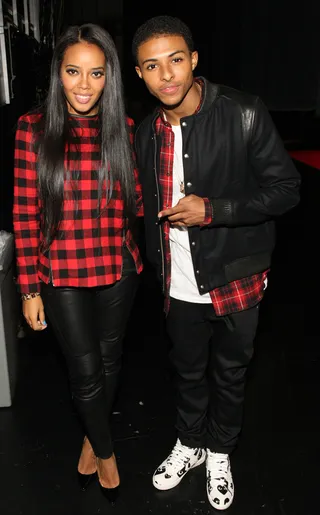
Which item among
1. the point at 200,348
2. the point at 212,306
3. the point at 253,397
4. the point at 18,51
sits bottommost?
the point at 253,397

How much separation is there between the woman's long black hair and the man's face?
0.36ft

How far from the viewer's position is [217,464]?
203cm

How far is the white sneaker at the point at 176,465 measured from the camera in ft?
6.71

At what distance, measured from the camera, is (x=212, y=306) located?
6.06 feet

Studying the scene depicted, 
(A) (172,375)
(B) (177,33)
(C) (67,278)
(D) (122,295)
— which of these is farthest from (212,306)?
(A) (172,375)

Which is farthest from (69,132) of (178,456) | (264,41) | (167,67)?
(264,41)

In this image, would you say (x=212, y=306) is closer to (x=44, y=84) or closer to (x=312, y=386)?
(x=312, y=386)

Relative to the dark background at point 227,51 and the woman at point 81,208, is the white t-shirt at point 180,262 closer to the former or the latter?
the woman at point 81,208

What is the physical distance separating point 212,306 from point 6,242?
1.14 m

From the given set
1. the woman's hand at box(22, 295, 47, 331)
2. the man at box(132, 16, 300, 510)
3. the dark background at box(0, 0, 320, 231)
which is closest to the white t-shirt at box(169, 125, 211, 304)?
the man at box(132, 16, 300, 510)

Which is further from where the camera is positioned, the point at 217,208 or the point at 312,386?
the point at 312,386

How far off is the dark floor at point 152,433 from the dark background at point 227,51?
3.34 feet

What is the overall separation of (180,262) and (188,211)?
270 millimetres

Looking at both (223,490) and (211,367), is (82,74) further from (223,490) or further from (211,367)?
(223,490)
